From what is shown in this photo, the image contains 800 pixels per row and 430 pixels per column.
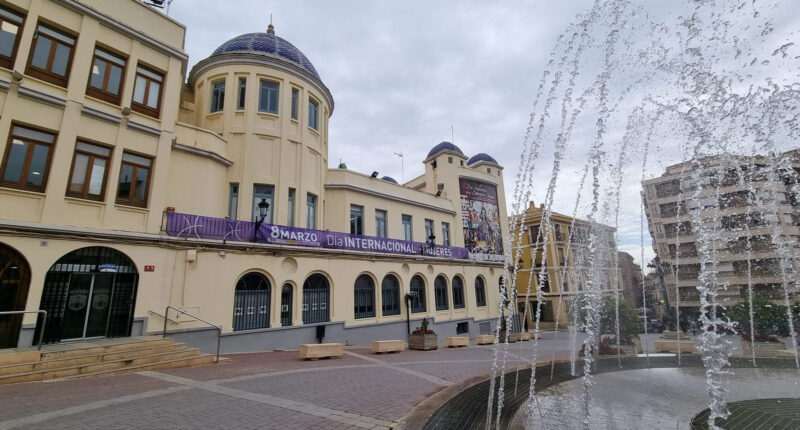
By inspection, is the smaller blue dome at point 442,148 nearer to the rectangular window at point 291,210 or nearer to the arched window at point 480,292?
the arched window at point 480,292

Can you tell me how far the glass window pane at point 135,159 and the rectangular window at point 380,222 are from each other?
12.1m

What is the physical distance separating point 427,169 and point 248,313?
19.5 m

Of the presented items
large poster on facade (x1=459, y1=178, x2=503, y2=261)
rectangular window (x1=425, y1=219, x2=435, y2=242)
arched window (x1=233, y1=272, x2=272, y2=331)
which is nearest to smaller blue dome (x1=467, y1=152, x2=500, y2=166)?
large poster on facade (x1=459, y1=178, x2=503, y2=261)

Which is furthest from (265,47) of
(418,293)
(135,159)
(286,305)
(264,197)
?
(418,293)

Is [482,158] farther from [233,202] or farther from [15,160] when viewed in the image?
[15,160]

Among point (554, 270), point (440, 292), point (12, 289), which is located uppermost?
point (554, 270)

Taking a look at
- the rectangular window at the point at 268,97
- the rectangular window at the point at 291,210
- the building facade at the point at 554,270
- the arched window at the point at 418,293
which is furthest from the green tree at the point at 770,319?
the rectangular window at the point at 268,97

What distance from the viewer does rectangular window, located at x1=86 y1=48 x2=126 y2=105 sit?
11596 mm

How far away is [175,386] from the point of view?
7.38 meters

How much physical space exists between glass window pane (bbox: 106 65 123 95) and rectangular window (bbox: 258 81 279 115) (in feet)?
19.1

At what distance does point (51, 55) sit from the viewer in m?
10.9

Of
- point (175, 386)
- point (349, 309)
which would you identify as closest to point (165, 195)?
point (175, 386)

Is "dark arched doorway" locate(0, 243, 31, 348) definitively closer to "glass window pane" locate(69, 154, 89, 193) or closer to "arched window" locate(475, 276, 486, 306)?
"glass window pane" locate(69, 154, 89, 193)

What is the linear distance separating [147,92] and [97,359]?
30.7ft
